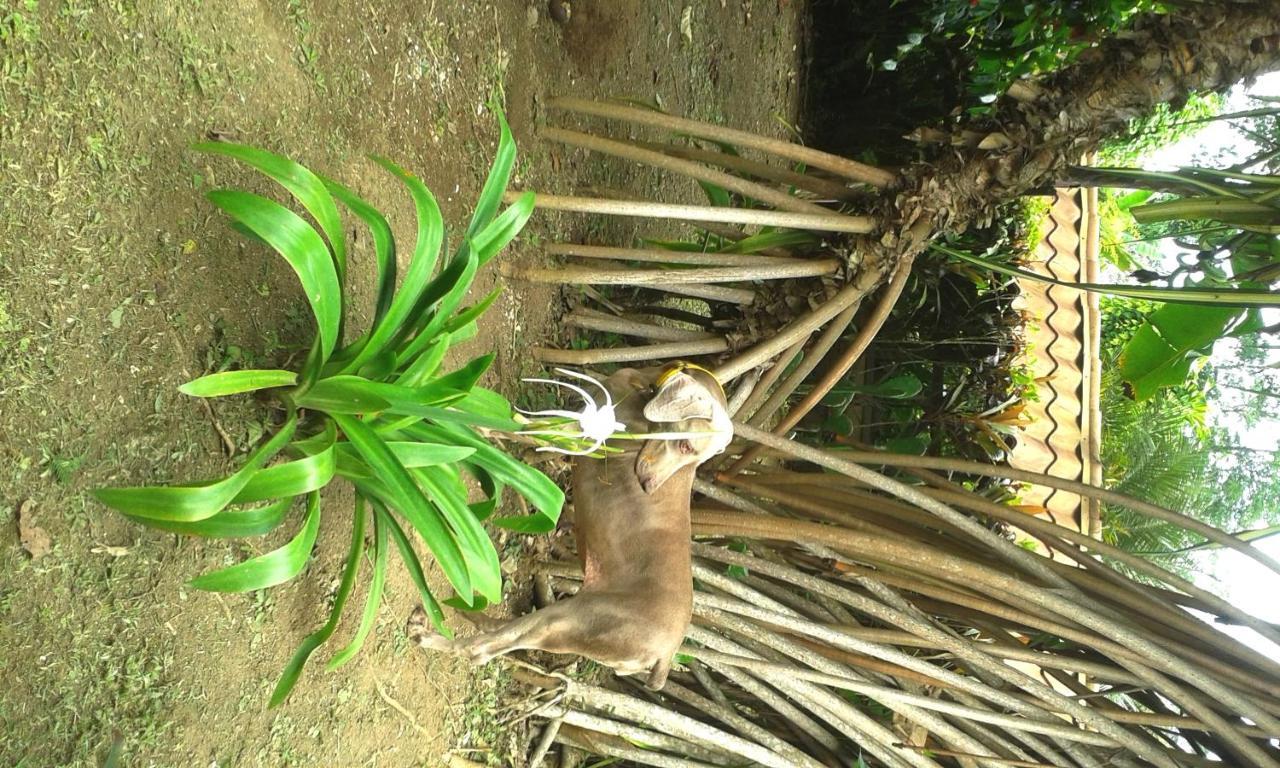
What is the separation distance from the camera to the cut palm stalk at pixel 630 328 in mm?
2511

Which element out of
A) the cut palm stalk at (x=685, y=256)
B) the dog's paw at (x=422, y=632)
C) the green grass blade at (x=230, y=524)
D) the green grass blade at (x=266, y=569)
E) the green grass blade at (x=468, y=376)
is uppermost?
the cut palm stalk at (x=685, y=256)

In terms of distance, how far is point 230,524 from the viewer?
134cm

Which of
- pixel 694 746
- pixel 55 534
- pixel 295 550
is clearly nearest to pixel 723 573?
pixel 694 746

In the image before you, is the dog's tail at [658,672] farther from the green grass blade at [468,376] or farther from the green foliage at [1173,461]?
the green foliage at [1173,461]

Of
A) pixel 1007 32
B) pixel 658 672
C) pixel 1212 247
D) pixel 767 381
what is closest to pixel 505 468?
pixel 658 672

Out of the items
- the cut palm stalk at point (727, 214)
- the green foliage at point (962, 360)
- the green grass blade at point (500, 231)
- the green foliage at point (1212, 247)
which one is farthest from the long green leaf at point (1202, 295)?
the green foliage at point (962, 360)

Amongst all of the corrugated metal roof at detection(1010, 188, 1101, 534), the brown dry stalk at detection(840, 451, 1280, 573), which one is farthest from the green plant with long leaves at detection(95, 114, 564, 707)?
the corrugated metal roof at detection(1010, 188, 1101, 534)

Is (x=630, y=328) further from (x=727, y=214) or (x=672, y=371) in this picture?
(x=672, y=371)

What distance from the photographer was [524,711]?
258 centimetres

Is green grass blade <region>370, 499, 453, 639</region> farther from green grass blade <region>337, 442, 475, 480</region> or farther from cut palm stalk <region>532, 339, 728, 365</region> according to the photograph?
cut palm stalk <region>532, 339, 728, 365</region>

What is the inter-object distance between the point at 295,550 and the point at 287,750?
654 mm

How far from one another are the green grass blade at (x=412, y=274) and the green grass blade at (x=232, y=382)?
0.11 m

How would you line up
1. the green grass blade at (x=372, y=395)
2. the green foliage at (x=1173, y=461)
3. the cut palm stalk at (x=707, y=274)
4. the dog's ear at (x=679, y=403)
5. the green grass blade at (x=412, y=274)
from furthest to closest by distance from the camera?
1. the green foliage at (x=1173, y=461)
2. the cut palm stalk at (x=707, y=274)
3. the dog's ear at (x=679, y=403)
4. the green grass blade at (x=412, y=274)
5. the green grass blade at (x=372, y=395)

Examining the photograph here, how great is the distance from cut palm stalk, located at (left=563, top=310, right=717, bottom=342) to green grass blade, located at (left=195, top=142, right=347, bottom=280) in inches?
44.6
